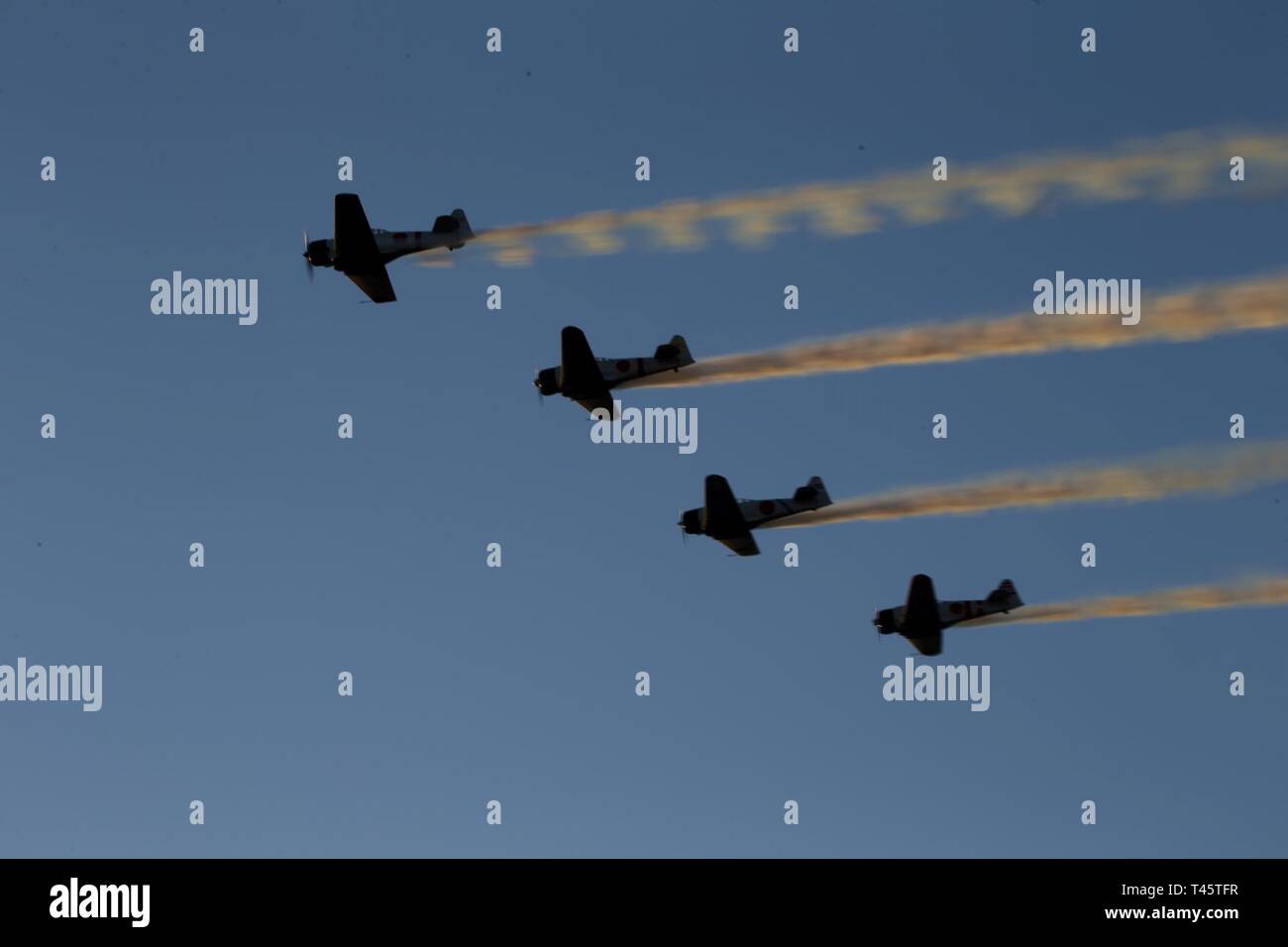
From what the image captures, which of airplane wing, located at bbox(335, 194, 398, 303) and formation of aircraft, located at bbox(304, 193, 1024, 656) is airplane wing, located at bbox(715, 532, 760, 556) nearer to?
formation of aircraft, located at bbox(304, 193, 1024, 656)

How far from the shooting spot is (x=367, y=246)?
177 ft

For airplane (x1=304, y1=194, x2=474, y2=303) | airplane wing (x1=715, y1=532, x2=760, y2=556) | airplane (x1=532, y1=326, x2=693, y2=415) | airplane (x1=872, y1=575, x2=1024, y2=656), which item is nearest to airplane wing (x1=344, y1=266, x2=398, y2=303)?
airplane (x1=304, y1=194, x2=474, y2=303)

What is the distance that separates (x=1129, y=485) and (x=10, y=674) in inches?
1255

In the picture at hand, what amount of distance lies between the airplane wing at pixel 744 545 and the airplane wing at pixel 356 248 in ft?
38.1

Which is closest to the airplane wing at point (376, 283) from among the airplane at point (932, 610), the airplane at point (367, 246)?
the airplane at point (367, 246)

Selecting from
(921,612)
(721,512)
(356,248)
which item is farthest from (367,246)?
(921,612)

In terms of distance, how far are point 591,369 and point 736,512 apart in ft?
18.3

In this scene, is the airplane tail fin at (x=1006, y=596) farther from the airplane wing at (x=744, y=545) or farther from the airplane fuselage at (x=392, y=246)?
the airplane fuselage at (x=392, y=246)

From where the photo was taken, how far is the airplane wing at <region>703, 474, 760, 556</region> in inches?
2212

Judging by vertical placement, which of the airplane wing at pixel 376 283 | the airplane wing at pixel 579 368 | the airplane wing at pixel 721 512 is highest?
the airplane wing at pixel 376 283

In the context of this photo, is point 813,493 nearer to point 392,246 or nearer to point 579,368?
point 579,368

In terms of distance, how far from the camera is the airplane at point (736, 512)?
185ft

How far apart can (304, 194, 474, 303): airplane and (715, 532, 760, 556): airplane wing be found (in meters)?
10.8
